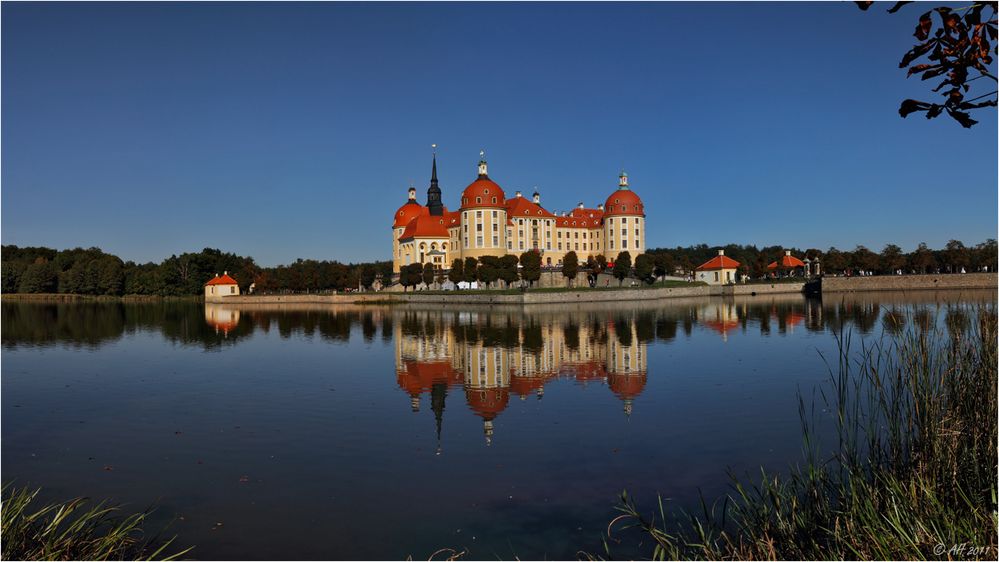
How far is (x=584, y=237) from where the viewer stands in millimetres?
94438

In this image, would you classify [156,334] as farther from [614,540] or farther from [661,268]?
[661,268]

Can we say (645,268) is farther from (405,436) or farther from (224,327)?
(405,436)

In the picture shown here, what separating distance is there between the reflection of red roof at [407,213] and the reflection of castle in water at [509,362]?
60.7 metres

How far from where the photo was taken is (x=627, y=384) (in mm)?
16812

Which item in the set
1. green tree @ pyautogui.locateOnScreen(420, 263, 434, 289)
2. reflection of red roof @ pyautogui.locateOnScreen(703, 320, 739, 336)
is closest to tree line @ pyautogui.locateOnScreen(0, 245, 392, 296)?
green tree @ pyautogui.locateOnScreen(420, 263, 434, 289)

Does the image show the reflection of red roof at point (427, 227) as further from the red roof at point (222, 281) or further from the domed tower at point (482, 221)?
the red roof at point (222, 281)

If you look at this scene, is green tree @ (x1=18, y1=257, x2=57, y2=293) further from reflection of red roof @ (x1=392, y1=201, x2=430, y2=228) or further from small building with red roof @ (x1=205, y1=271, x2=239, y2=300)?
reflection of red roof @ (x1=392, y1=201, x2=430, y2=228)

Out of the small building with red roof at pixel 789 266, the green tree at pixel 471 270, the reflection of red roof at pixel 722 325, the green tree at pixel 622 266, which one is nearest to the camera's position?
the reflection of red roof at pixel 722 325

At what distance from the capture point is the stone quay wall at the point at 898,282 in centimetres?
7319

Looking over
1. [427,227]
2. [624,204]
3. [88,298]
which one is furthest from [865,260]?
[88,298]

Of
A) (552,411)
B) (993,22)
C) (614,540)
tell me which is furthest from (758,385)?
(993,22)

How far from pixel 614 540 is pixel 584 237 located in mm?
88315

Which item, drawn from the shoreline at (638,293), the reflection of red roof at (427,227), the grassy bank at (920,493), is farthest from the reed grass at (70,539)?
the reflection of red roof at (427,227)

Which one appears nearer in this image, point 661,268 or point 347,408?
point 347,408
